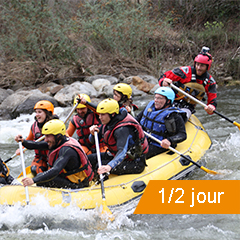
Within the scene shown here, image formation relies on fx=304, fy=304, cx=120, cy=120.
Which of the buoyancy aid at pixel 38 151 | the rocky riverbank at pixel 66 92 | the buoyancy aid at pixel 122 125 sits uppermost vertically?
the buoyancy aid at pixel 122 125

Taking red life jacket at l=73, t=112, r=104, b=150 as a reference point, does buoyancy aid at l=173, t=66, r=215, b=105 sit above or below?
above

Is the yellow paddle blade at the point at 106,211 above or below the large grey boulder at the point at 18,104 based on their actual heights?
above

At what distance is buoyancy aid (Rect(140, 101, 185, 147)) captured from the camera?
464cm

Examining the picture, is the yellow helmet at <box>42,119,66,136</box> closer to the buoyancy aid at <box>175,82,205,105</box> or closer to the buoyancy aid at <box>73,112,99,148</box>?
the buoyancy aid at <box>73,112,99,148</box>

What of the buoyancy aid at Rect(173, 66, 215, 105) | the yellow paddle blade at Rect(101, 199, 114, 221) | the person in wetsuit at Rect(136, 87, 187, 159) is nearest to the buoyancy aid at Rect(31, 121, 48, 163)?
the yellow paddle blade at Rect(101, 199, 114, 221)

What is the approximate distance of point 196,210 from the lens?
386 centimetres

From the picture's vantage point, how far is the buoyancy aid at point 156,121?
4.64 metres

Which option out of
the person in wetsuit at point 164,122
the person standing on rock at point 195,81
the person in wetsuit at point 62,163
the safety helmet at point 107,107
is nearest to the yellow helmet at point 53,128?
the person in wetsuit at point 62,163

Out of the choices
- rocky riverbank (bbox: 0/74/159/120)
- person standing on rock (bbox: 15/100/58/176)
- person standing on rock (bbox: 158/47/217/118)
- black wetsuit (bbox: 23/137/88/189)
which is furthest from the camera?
rocky riverbank (bbox: 0/74/159/120)

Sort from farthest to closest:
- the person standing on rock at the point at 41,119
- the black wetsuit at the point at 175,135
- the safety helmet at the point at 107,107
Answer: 1. the black wetsuit at the point at 175,135
2. the person standing on rock at the point at 41,119
3. the safety helmet at the point at 107,107

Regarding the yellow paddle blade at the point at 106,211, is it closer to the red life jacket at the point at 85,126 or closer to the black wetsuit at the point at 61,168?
→ the black wetsuit at the point at 61,168

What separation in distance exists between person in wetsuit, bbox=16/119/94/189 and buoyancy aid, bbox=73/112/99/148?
1.04m

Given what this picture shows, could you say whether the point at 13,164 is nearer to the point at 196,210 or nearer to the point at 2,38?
the point at 196,210

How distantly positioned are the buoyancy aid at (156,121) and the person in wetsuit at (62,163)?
1.42 meters
